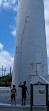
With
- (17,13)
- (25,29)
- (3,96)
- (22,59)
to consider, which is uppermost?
(17,13)

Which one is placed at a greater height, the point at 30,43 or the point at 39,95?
the point at 30,43

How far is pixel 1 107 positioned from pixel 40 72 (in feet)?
14.3

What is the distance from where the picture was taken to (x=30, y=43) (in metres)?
13.6

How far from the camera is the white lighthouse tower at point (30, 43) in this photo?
528 inches

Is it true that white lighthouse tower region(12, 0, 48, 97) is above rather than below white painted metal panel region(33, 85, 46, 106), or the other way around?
above

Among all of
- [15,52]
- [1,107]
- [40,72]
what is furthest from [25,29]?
[1,107]

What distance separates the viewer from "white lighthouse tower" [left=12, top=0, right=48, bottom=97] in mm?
13406

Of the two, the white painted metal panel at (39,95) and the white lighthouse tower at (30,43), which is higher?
the white lighthouse tower at (30,43)

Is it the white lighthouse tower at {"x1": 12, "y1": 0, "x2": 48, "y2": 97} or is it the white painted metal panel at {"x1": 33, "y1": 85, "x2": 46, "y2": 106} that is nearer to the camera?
the white painted metal panel at {"x1": 33, "y1": 85, "x2": 46, "y2": 106}

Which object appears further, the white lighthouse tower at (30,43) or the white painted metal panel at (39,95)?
the white lighthouse tower at (30,43)

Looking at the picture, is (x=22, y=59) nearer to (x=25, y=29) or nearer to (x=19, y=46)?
(x=19, y=46)

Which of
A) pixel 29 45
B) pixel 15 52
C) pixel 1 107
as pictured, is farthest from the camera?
pixel 15 52

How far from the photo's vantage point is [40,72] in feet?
43.7

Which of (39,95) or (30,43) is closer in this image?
(39,95)
